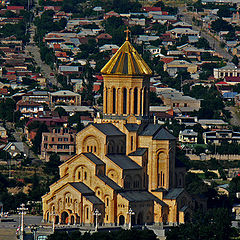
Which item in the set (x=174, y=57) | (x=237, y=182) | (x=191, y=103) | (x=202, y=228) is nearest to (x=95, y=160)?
(x=202, y=228)

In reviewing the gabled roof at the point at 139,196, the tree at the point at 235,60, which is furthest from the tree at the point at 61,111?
the gabled roof at the point at 139,196

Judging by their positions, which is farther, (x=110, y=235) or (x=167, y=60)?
(x=167, y=60)

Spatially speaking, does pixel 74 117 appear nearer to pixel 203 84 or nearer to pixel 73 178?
pixel 203 84

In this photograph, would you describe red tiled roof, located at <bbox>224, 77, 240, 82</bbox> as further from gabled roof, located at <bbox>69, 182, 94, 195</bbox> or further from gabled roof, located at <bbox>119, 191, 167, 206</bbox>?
gabled roof, located at <bbox>69, 182, 94, 195</bbox>

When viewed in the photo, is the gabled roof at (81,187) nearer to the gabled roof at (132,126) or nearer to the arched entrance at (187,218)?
the gabled roof at (132,126)

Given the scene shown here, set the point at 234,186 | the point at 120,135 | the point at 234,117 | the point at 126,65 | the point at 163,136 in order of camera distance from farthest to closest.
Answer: the point at 234,117 → the point at 234,186 → the point at 126,65 → the point at 163,136 → the point at 120,135

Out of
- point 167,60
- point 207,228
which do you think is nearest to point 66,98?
point 167,60

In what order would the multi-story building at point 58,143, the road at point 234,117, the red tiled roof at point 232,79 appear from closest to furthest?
the multi-story building at point 58,143
the road at point 234,117
the red tiled roof at point 232,79

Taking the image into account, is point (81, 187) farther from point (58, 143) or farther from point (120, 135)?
point (58, 143)
